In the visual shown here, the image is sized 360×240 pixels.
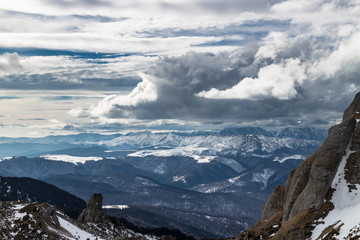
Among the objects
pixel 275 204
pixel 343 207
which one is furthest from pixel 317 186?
pixel 275 204

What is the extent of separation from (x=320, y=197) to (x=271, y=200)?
37.3 meters

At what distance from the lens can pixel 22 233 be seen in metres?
102

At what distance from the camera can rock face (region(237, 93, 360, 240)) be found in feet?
273

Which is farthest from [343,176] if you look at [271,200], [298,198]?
[271,200]

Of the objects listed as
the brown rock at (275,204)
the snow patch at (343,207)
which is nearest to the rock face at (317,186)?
the snow patch at (343,207)

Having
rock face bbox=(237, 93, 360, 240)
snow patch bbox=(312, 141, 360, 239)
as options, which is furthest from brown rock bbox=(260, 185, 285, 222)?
snow patch bbox=(312, 141, 360, 239)

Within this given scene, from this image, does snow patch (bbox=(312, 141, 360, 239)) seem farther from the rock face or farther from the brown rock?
the brown rock

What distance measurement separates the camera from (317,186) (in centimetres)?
8850

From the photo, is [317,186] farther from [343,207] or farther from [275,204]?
[275,204]

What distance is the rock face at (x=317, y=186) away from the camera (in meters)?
83.3

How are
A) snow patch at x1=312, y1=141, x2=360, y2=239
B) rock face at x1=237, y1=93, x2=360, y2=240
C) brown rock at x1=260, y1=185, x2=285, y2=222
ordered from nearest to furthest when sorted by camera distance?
snow patch at x1=312, y1=141, x2=360, y2=239
rock face at x1=237, y1=93, x2=360, y2=240
brown rock at x1=260, y1=185, x2=285, y2=222

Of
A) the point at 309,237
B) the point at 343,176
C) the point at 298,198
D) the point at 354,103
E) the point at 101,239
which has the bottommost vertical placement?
the point at 101,239

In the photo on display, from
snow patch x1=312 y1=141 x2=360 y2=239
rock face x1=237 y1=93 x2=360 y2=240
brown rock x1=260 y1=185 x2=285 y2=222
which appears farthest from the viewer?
brown rock x1=260 y1=185 x2=285 y2=222

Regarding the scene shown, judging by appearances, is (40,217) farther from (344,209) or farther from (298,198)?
(344,209)
